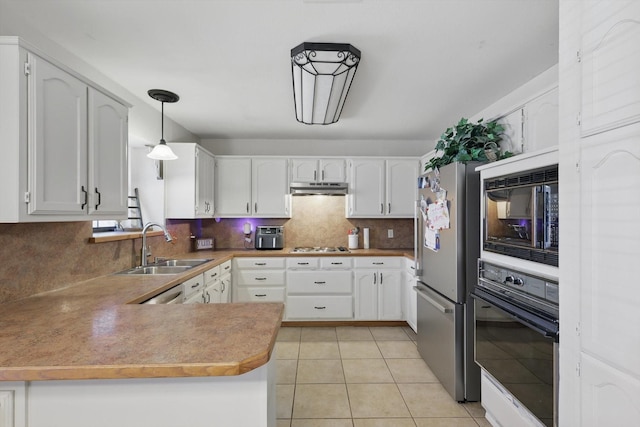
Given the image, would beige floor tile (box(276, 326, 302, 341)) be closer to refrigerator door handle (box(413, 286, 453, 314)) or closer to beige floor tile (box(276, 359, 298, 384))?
beige floor tile (box(276, 359, 298, 384))

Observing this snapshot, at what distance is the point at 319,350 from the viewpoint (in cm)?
299

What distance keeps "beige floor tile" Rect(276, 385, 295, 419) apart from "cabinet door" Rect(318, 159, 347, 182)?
236cm

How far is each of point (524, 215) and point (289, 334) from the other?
2635 millimetres

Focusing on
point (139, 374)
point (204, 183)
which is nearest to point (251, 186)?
point (204, 183)

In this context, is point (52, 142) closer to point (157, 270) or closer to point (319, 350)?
point (157, 270)

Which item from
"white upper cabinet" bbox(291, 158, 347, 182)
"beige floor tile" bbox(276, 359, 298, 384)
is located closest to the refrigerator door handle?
"beige floor tile" bbox(276, 359, 298, 384)

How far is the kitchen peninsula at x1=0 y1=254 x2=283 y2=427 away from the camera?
878mm

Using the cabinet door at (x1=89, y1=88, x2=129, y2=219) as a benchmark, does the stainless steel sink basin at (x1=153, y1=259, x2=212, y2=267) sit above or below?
below

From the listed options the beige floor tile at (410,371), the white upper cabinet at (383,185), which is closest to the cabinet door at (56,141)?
the beige floor tile at (410,371)

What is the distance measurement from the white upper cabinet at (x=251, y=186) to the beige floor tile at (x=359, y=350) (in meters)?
1.71

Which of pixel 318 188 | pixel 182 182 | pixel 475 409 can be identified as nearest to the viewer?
pixel 475 409

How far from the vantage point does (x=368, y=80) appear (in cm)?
237

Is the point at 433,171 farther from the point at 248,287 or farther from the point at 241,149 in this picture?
the point at 241,149

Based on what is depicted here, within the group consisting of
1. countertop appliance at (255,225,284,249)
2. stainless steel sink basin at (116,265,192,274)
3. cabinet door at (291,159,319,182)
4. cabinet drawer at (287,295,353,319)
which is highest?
cabinet door at (291,159,319,182)
